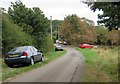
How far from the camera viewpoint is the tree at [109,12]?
16.7 meters

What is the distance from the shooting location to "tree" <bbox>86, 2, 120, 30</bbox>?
16703 millimetres

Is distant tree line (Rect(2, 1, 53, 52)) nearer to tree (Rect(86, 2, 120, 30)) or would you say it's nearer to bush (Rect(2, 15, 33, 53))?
bush (Rect(2, 15, 33, 53))

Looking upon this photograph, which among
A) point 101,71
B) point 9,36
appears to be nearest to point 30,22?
point 9,36

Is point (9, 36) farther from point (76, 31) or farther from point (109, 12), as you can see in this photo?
point (76, 31)

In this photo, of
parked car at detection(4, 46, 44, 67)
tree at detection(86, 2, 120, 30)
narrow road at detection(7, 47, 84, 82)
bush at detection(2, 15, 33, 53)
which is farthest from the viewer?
bush at detection(2, 15, 33, 53)

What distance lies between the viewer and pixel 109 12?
1711 centimetres

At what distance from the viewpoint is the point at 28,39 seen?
1291 inches

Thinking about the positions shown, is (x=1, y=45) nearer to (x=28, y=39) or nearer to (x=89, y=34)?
(x=28, y=39)

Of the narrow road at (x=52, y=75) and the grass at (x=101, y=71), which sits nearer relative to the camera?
the narrow road at (x=52, y=75)

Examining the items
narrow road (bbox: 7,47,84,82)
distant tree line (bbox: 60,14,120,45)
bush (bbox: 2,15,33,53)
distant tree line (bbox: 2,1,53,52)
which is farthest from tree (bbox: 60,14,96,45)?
narrow road (bbox: 7,47,84,82)

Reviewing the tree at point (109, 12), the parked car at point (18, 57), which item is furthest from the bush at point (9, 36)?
the tree at point (109, 12)

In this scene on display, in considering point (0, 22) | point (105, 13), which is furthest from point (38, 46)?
point (105, 13)

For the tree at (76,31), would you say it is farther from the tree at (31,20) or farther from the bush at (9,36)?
the bush at (9,36)

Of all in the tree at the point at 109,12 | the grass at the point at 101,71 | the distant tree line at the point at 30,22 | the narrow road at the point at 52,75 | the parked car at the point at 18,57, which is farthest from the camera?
the distant tree line at the point at 30,22
